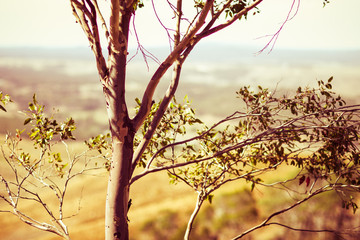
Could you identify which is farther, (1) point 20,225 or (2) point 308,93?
(1) point 20,225

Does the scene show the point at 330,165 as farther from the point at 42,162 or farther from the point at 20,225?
the point at 20,225

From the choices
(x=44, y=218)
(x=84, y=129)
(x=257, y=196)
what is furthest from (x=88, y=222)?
(x=257, y=196)

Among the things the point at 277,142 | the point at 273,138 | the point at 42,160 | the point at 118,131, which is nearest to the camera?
the point at 118,131

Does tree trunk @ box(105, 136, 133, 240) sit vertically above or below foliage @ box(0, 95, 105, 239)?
below

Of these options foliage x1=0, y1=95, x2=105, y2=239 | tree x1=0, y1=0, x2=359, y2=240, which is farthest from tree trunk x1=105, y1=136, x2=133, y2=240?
foliage x1=0, y1=95, x2=105, y2=239

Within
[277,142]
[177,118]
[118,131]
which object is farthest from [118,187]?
[277,142]

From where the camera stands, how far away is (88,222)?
16.3 ft

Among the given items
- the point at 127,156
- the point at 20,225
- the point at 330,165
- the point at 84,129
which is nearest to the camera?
the point at 127,156

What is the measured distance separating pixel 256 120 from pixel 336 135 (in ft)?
2.21

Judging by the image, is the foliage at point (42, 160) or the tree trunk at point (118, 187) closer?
the tree trunk at point (118, 187)

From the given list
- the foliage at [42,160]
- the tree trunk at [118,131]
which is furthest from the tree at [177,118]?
the foliage at [42,160]

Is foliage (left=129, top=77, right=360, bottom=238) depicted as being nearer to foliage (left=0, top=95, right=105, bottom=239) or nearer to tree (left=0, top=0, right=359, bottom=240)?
tree (left=0, top=0, right=359, bottom=240)

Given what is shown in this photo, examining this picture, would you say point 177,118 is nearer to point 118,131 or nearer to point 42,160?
point 118,131

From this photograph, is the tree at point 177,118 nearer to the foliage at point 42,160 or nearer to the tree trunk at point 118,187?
the tree trunk at point 118,187
